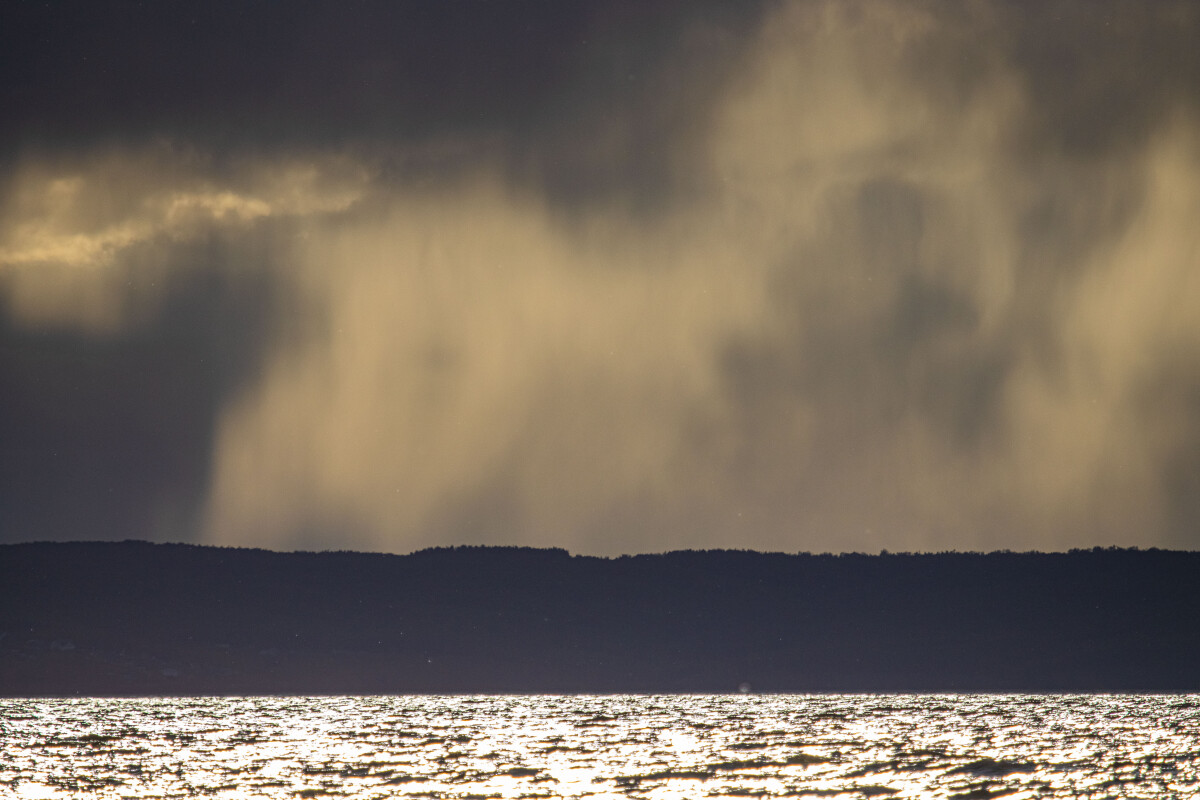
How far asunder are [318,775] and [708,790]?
25.3 meters

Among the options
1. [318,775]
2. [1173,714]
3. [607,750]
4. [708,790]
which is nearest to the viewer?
[708,790]

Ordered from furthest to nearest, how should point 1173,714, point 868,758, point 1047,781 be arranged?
1. point 1173,714
2. point 868,758
3. point 1047,781

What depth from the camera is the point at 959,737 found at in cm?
12650

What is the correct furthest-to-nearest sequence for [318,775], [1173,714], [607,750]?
1. [1173,714]
2. [607,750]
3. [318,775]

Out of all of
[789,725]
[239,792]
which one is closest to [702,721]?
[789,725]

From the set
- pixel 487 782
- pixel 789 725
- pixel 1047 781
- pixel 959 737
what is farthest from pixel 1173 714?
pixel 487 782

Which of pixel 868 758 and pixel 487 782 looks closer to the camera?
pixel 487 782

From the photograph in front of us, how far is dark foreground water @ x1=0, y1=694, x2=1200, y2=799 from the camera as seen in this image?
73875mm

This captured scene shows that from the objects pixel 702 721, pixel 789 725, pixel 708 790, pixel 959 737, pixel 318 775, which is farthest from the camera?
pixel 702 721

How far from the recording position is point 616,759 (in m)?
96.0

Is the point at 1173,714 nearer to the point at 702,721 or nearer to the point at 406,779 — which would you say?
the point at 702,721

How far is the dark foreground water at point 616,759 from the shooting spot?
242 feet

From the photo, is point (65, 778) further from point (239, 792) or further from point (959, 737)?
point (959, 737)

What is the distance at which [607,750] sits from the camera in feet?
351
